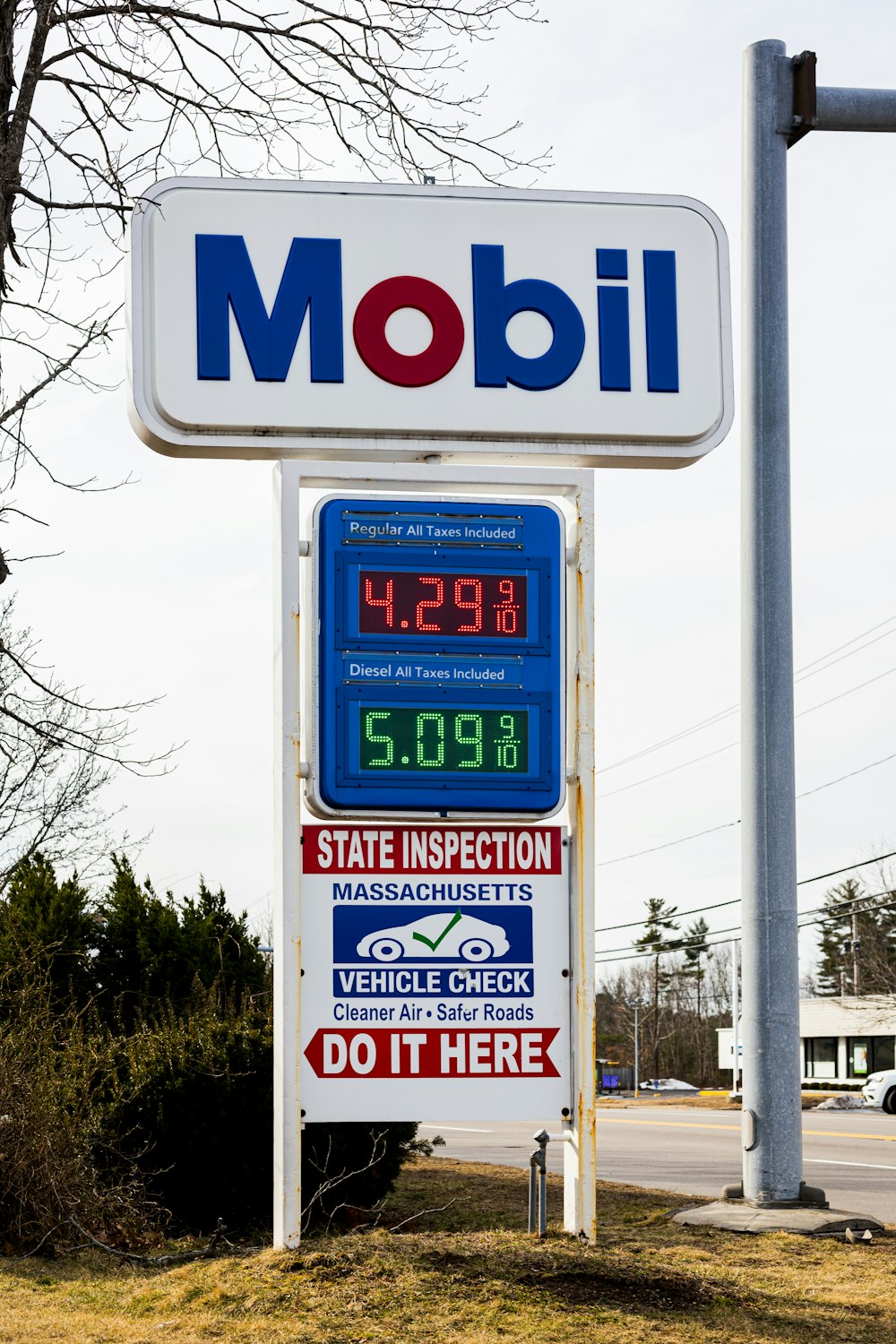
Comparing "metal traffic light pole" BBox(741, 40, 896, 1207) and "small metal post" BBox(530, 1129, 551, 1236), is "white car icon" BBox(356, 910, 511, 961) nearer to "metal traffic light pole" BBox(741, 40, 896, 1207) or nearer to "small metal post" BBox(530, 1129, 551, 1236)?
"small metal post" BBox(530, 1129, 551, 1236)

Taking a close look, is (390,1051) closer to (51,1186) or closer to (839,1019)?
(51,1186)

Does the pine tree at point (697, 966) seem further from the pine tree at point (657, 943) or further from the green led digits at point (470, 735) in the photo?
the green led digits at point (470, 735)

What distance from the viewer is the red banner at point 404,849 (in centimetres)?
801

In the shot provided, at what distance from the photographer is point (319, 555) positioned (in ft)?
26.3

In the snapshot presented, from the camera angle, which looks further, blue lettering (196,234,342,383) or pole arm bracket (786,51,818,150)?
pole arm bracket (786,51,818,150)

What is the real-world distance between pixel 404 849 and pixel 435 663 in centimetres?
100

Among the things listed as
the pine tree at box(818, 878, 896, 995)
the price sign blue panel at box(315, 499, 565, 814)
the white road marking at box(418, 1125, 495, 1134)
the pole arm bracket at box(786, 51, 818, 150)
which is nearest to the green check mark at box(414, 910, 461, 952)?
the price sign blue panel at box(315, 499, 565, 814)

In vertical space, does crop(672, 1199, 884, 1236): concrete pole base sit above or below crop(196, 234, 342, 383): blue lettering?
below

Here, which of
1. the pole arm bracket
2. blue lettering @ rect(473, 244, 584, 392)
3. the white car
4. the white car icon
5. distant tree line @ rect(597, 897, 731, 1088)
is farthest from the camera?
distant tree line @ rect(597, 897, 731, 1088)

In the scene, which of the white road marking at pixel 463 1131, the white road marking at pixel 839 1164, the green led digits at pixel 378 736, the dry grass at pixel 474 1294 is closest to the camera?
the dry grass at pixel 474 1294

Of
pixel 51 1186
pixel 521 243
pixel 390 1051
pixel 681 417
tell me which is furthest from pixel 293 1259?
pixel 521 243

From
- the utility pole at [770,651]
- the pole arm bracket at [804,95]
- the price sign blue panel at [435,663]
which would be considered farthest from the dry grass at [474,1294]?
the pole arm bracket at [804,95]

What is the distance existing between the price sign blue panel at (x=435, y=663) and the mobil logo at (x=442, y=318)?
986mm

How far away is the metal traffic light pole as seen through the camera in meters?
9.23
